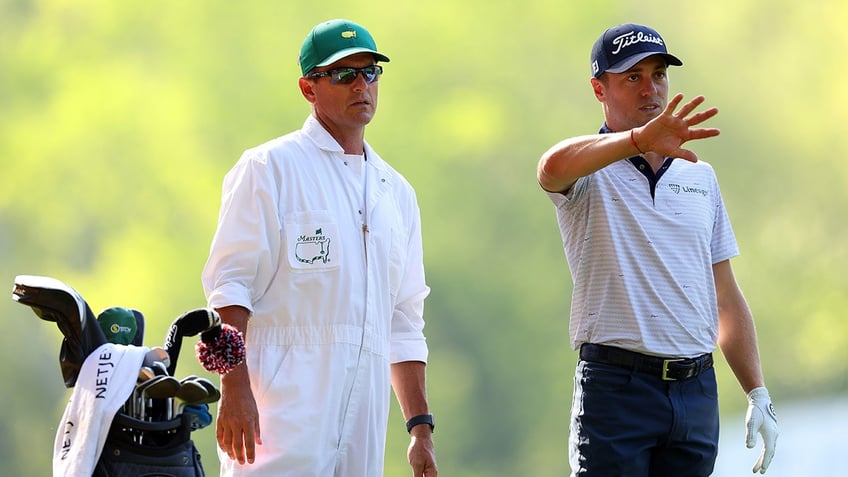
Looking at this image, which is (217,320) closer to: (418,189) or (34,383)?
(34,383)

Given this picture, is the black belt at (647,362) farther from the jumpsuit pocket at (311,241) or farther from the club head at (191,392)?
the club head at (191,392)

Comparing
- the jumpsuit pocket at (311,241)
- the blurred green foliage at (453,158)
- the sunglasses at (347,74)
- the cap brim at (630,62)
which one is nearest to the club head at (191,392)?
the jumpsuit pocket at (311,241)

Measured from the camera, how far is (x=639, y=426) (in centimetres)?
293

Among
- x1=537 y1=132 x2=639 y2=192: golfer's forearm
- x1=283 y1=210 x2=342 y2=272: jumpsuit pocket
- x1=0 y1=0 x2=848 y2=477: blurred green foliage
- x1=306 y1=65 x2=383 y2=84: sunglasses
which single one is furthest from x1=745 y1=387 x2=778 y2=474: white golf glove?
x1=0 y1=0 x2=848 y2=477: blurred green foliage

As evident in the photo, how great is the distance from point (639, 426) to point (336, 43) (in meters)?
1.22

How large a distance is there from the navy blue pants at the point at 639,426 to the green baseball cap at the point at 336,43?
3.22 feet

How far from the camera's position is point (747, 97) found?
42.6 ft

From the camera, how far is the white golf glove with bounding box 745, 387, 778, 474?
3.20 metres

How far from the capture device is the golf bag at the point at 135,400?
2.14m

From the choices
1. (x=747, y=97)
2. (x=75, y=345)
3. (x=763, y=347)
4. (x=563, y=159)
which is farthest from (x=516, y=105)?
(x=75, y=345)

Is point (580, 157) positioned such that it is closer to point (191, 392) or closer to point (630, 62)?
point (630, 62)

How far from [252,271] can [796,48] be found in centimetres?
1145

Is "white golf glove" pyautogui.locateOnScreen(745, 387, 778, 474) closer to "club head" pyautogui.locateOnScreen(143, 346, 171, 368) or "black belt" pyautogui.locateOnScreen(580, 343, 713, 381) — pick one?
"black belt" pyautogui.locateOnScreen(580, 343, 713, 381)

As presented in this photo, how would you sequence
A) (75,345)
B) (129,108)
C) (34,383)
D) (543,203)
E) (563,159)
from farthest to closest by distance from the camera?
1. (543,203)
2. (129,108)
3. (34,383)
4. (563,159)
5. (75,345)
